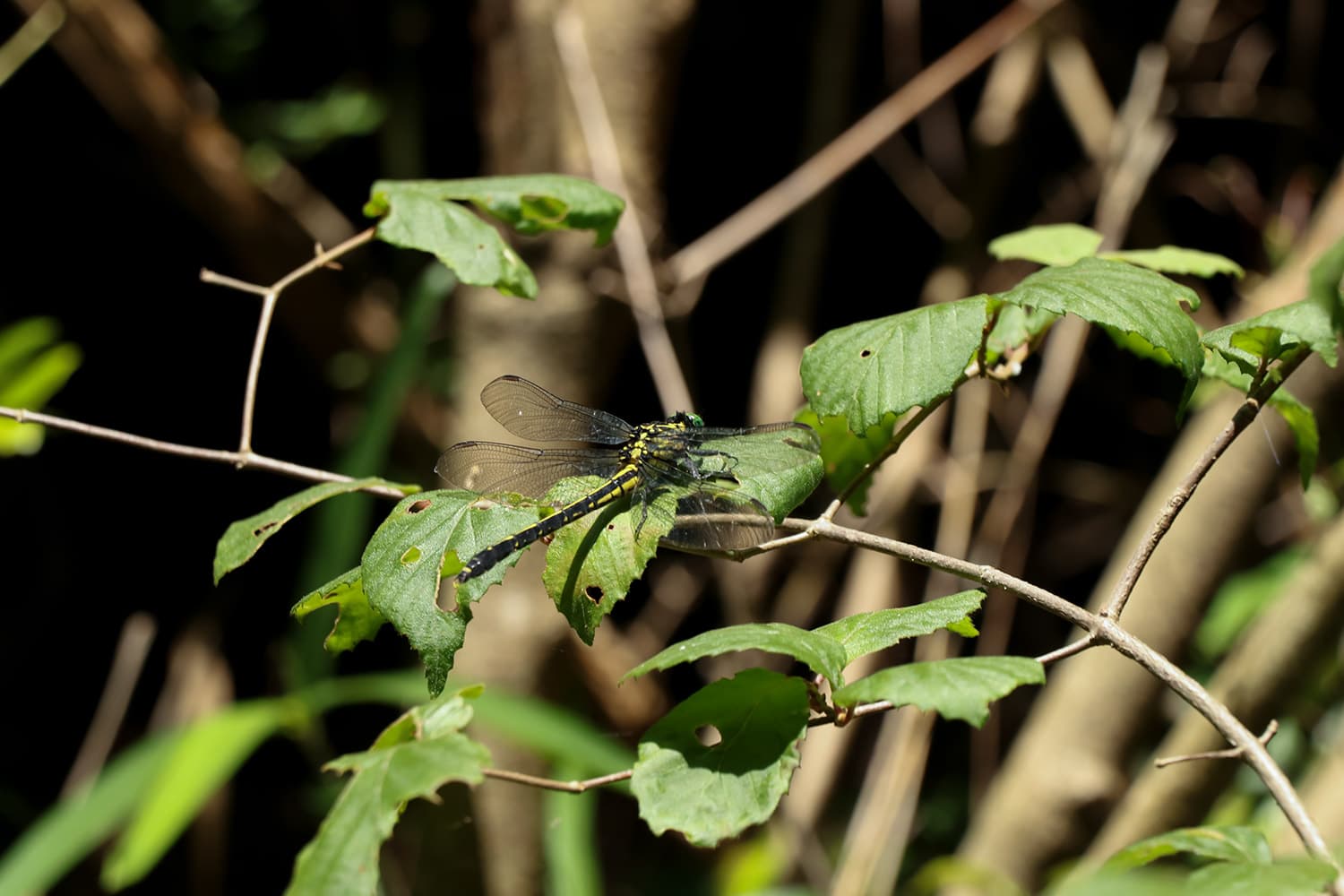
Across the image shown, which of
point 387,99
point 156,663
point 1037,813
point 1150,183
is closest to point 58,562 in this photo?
point 156,663

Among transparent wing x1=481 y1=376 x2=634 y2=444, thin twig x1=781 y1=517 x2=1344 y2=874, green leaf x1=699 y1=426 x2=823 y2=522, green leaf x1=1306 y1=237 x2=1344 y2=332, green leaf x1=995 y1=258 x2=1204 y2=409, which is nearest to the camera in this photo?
green leaf x1=1306 y1=237 x2=1344 y2=332

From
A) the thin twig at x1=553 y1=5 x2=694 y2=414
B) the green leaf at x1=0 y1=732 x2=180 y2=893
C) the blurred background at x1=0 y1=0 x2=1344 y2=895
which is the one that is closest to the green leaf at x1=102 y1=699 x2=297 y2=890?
the green leaf at x1=0 y1=732 x2=180 y2=893

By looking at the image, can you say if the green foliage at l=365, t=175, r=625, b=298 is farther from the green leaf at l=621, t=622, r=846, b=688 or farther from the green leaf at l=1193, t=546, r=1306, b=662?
the green leaf at l=1193, t=546, r=1306, b=662

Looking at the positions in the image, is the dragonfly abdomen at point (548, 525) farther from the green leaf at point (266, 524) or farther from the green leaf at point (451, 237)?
the green leaf at point (451, 237)

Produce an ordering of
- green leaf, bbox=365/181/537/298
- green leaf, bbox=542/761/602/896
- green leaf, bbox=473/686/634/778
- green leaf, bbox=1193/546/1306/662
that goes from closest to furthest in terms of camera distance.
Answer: green leaf, bbox=365/181/537/298 < green leaf, bbox=473/686/634/778 < green leaf, bbox=542/761/602/896 < green leaf, bbox=1193/546/1306/662

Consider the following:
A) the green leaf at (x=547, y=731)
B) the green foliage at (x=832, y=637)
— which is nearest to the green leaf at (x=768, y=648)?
the green foliage at (x=832, y=637)

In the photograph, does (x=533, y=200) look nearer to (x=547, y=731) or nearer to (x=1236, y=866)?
(x=1236, y=866)
